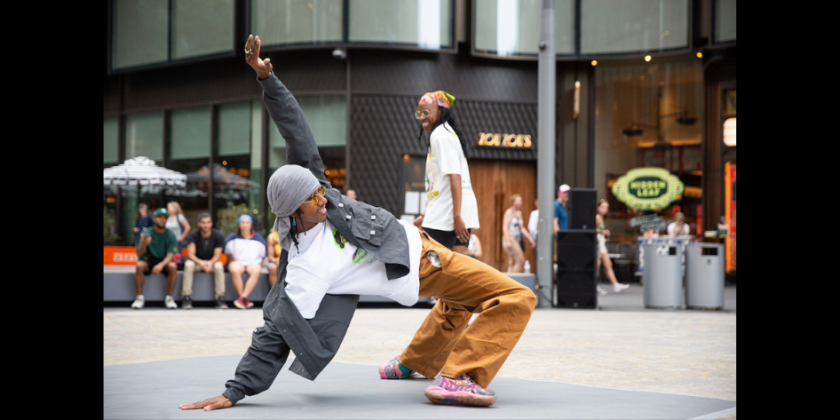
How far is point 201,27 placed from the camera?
19109mm

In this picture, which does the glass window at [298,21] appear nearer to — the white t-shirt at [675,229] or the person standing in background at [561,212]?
the person standing in background at [561,212]

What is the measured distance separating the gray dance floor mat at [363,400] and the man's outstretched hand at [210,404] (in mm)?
22

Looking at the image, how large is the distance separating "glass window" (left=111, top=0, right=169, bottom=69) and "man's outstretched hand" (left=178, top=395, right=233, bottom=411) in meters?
16.8

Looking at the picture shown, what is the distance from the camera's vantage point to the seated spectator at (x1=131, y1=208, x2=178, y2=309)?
1195 cm

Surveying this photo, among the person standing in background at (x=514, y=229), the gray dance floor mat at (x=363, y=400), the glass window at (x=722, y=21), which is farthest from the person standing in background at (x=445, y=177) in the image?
the glass window at (x=722, y=21)

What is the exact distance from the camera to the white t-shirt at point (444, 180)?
589 centimetres

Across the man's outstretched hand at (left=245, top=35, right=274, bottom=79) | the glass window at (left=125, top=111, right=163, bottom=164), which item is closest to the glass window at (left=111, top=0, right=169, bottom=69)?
the glass window at (left=125, top=111, right=163, bottom=164)

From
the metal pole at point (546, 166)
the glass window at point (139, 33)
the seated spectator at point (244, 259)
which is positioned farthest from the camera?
the glass window at point (139, 33)

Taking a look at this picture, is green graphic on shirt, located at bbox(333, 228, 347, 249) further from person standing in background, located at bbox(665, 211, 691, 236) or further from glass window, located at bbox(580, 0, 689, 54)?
glass window, located at bbox(580, 0, 689, 54)

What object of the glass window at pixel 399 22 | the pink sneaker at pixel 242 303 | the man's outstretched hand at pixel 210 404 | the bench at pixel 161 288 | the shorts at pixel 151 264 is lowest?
the pink sneaker at pixel 242 303

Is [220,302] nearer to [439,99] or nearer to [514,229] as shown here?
[514,229]
